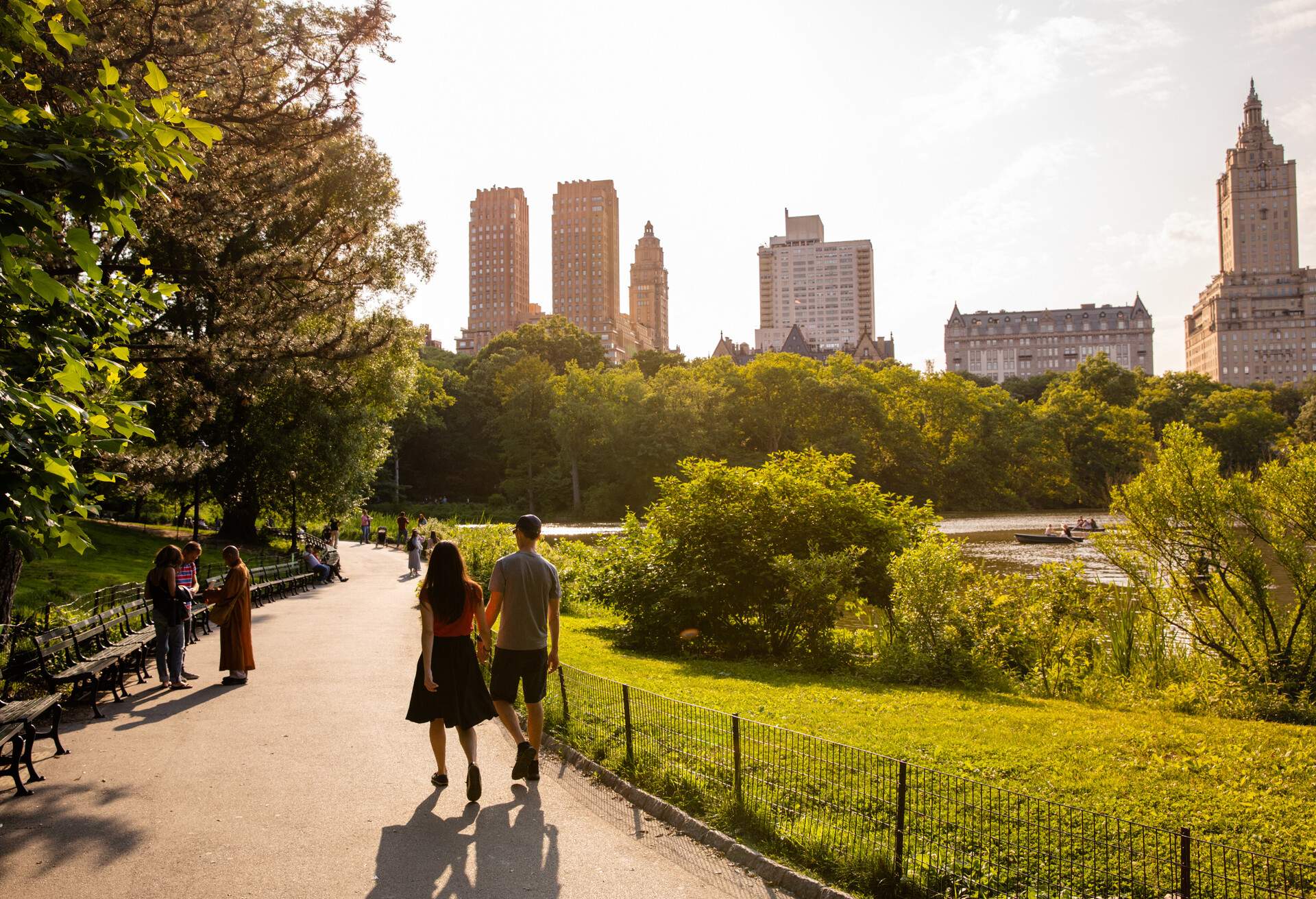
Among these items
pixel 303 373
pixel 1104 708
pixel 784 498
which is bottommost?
pixel 1104 708

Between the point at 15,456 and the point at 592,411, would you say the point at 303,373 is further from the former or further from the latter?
the point at 592,411

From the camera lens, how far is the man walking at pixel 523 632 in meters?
7.54

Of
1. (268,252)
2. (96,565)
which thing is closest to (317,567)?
(96,565)

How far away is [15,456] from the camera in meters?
5.08

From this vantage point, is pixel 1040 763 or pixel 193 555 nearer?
pixel 1040 763

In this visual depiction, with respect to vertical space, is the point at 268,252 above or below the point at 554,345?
below

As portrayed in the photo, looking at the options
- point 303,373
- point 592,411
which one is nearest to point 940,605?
point 303,373

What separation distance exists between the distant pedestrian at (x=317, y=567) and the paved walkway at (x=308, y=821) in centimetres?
1630

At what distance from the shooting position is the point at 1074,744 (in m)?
8.63

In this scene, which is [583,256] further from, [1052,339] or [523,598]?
[523,598]

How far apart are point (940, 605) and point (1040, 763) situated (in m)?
6.17

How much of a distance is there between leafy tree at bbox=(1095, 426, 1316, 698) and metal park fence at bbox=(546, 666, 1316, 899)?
8418 mm

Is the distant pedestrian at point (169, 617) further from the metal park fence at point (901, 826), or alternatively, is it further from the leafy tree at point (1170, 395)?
the leafy tree at point (1170, 395)

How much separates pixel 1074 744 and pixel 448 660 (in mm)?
6008
